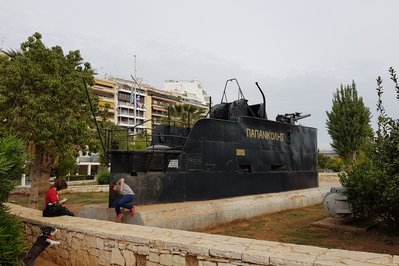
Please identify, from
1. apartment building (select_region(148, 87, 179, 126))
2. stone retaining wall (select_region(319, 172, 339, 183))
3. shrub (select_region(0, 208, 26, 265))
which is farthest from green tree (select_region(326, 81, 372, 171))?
apartment building (select_region(148, 87, 179, 126))

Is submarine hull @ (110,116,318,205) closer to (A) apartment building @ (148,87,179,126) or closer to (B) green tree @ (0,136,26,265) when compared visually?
(B) green tree @ (0,136,26,265)

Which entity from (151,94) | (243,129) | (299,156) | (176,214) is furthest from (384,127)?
(151,94)

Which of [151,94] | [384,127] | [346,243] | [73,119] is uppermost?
[151,94]

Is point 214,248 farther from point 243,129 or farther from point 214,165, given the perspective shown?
point 243,129

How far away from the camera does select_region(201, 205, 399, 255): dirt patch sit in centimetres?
738

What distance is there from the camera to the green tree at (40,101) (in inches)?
549

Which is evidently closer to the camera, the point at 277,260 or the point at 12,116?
the point at 277,260

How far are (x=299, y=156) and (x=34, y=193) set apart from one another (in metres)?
11.5

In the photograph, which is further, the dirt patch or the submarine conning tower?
the submarine conning tower

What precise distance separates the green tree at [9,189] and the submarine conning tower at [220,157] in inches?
107

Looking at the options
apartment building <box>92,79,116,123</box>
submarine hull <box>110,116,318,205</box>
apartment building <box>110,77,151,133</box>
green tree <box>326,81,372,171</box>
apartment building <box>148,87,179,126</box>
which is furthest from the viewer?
apartment building <box>148,87,179,126</box>

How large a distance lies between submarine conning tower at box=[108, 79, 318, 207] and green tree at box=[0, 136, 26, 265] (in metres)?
2.72

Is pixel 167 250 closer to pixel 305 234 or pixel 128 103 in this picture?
pixel 305 234

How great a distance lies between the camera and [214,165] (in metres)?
9.84
